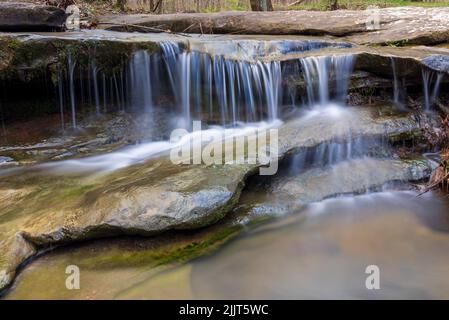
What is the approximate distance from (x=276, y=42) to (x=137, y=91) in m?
2.52

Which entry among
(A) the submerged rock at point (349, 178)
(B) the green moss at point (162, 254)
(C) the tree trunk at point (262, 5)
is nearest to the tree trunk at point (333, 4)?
(C) the tree trunk at point (262, 5)

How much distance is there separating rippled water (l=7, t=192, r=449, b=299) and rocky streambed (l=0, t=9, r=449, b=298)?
108 mm

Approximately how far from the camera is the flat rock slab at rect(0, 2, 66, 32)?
253 inches

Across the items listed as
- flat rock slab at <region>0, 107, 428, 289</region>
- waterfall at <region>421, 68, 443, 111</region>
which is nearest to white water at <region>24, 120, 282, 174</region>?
flat rock slab at <region>0, 107, 428, 289</region>

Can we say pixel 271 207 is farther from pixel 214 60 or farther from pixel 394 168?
pixel 214 60

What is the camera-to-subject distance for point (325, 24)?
27.7 ft

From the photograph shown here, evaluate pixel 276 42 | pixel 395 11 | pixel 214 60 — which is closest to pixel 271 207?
pixel 214 60

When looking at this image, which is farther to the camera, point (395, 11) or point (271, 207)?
point (395, 11)

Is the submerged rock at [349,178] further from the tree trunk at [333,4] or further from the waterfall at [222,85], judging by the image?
the tree trunk at [333,4]

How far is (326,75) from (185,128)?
2436 millimetres

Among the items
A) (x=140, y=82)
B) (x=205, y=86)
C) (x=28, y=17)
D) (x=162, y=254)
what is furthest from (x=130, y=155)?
(x=28, y=17)

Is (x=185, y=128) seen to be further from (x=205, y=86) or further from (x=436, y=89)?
(x=436, y=89)
